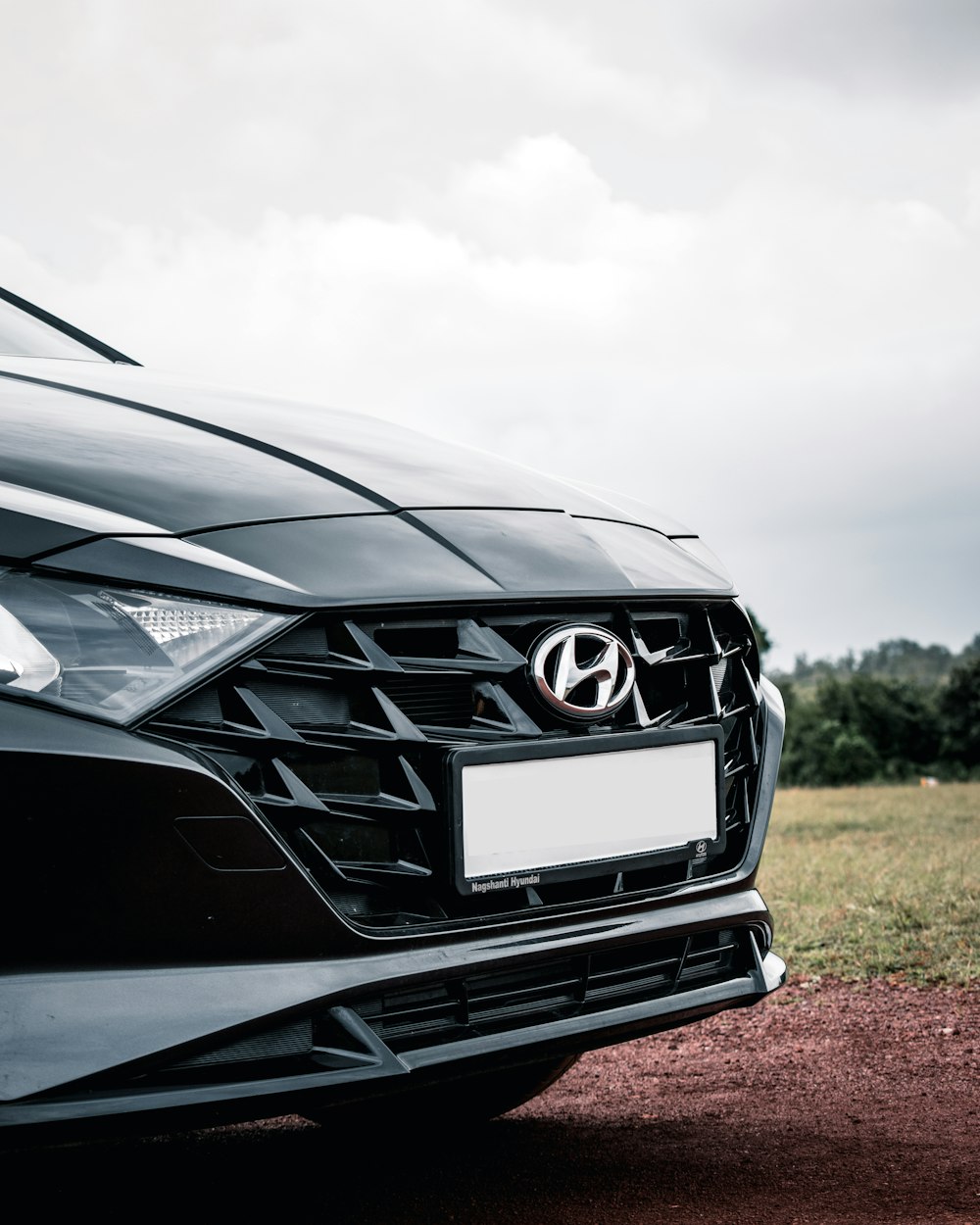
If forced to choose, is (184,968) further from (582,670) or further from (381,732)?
(582,670)

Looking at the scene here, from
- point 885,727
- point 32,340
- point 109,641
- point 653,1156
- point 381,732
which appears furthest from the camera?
point 885,727

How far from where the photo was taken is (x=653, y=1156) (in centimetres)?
279

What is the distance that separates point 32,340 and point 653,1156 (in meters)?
2.36

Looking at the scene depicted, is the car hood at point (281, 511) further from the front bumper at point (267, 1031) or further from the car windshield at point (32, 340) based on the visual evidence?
the front bumper at point (267, 1031)

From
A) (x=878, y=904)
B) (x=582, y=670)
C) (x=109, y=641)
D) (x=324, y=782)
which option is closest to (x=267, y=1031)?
(x=324, y=782)

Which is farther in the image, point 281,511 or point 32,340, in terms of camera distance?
point 32,340

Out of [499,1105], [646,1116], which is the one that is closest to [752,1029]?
[646,1116]

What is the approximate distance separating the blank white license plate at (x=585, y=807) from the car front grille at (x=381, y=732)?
45 millimetres

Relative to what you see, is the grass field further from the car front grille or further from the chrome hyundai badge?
the car front grille

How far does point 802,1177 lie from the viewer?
2.58 meters

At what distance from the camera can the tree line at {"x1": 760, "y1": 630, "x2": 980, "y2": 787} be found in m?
65.9

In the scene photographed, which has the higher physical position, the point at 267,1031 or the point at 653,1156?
the point at 267,1031

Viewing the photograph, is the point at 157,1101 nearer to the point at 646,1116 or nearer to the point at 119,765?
the point at 119,765

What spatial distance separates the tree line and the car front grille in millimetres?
62413
